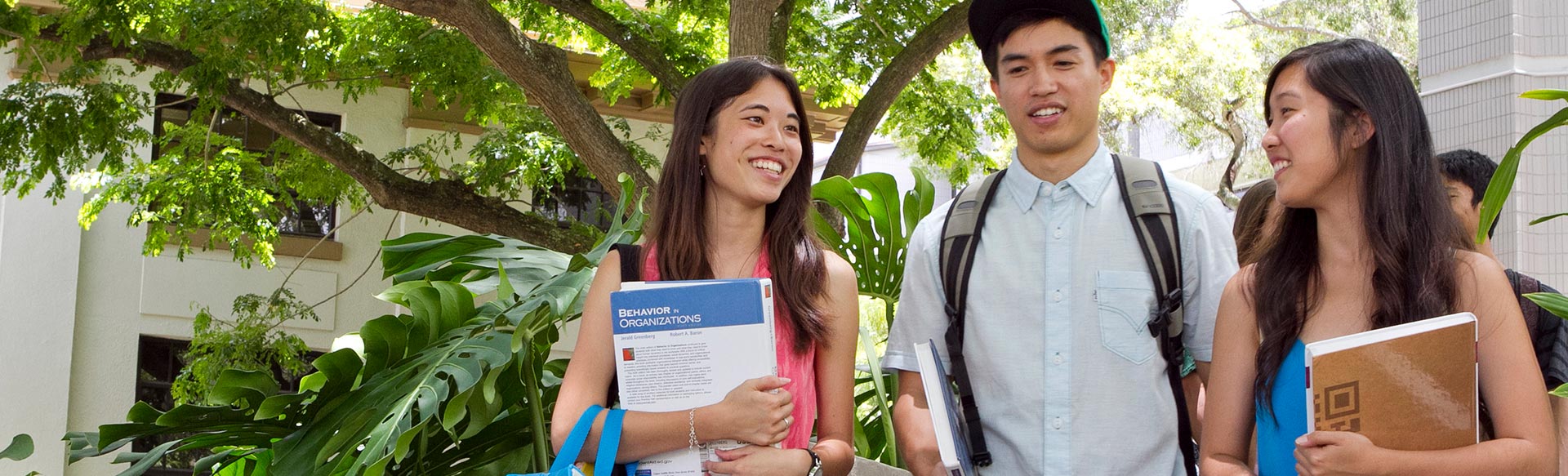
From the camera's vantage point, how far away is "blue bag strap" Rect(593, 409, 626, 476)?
89.7 inches

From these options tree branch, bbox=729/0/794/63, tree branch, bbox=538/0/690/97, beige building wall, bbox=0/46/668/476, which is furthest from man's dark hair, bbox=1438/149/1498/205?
beige building wall, bbox=0/46/668/476

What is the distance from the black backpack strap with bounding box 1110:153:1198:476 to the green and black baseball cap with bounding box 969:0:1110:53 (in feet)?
0.91

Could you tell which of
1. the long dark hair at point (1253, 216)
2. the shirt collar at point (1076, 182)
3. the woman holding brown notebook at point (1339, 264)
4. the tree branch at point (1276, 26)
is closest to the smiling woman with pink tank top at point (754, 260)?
the shirt collar at point (1076, 182)

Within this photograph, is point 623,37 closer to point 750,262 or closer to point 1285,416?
point 750,262

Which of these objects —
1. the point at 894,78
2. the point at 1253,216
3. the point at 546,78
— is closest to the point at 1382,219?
the point at 1253,216

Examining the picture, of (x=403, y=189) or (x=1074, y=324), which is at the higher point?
(x=403, y=189)

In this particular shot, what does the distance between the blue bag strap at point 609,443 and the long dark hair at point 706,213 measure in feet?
1.02

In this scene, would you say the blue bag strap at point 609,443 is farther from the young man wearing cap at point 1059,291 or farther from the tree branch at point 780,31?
the tree branch at point 780,31

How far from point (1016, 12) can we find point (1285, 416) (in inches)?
32.2

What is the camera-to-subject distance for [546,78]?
948 centimetres

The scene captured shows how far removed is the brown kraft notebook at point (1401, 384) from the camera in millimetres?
1880

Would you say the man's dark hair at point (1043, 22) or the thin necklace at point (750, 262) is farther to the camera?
the thin necklace at point (750, 262)

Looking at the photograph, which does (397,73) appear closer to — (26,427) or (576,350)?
(26,427)

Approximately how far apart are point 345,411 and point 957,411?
1472 millimetres
